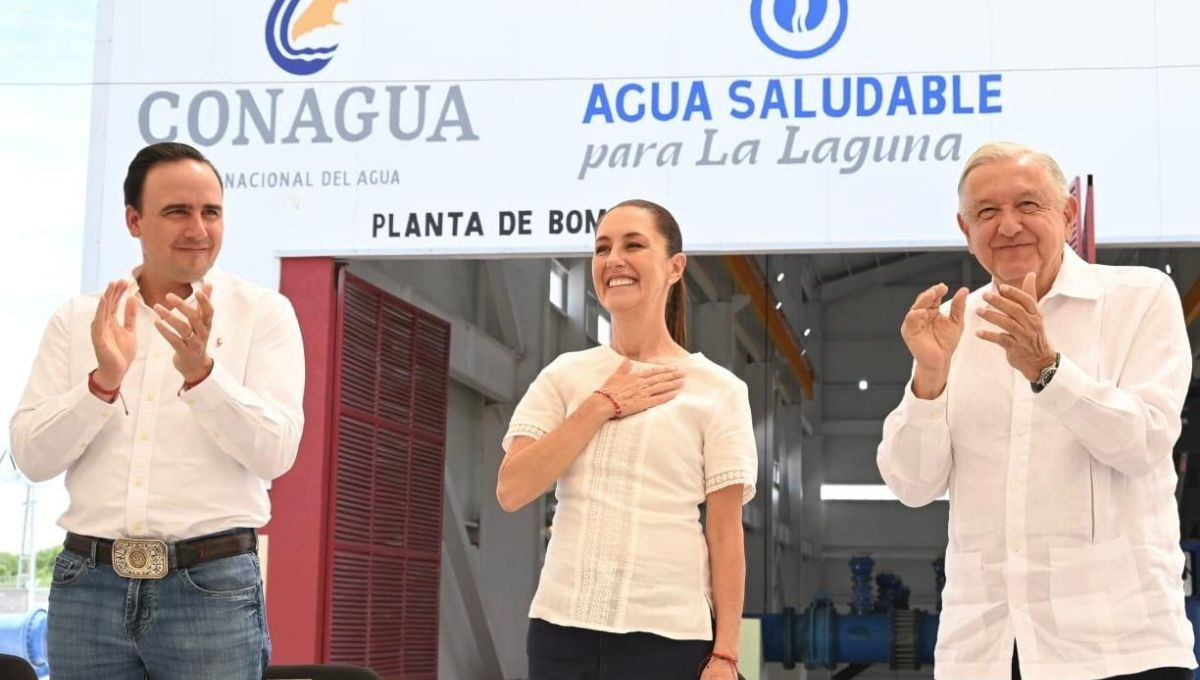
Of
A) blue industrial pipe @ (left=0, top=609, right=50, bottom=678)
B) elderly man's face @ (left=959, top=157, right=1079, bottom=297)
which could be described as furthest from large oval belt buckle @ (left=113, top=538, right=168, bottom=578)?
blue industrial pipe @ (left=0, top=609, right=50, bottom=678)

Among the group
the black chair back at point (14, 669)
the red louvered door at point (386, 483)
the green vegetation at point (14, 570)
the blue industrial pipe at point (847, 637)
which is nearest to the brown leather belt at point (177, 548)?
the black chair back at point (14, 669)

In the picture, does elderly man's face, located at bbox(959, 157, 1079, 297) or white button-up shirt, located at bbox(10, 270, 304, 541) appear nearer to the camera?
elderly man's face, located at bbox(959, 157, 1079, 297)

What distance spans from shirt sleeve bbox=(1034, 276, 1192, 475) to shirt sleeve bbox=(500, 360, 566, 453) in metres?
0.82

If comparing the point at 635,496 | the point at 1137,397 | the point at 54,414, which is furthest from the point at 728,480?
the point at 54,414

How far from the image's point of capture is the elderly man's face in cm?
221

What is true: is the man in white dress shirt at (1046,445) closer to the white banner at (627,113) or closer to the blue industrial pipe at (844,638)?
the white banner at (627,113)

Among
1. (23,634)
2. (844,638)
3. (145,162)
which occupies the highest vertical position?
(145,162)

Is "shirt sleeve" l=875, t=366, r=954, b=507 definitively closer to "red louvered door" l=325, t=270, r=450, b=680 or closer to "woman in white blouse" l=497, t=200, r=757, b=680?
"woman in white blouse" l=497, t=200, r=757, b=680

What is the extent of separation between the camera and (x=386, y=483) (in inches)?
291

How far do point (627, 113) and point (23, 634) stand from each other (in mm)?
3693

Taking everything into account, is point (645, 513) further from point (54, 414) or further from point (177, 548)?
point (54, 414)

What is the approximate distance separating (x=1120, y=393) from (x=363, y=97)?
4.49 metres

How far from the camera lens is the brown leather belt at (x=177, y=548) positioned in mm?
2338

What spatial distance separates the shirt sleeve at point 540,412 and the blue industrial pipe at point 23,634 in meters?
5.01
